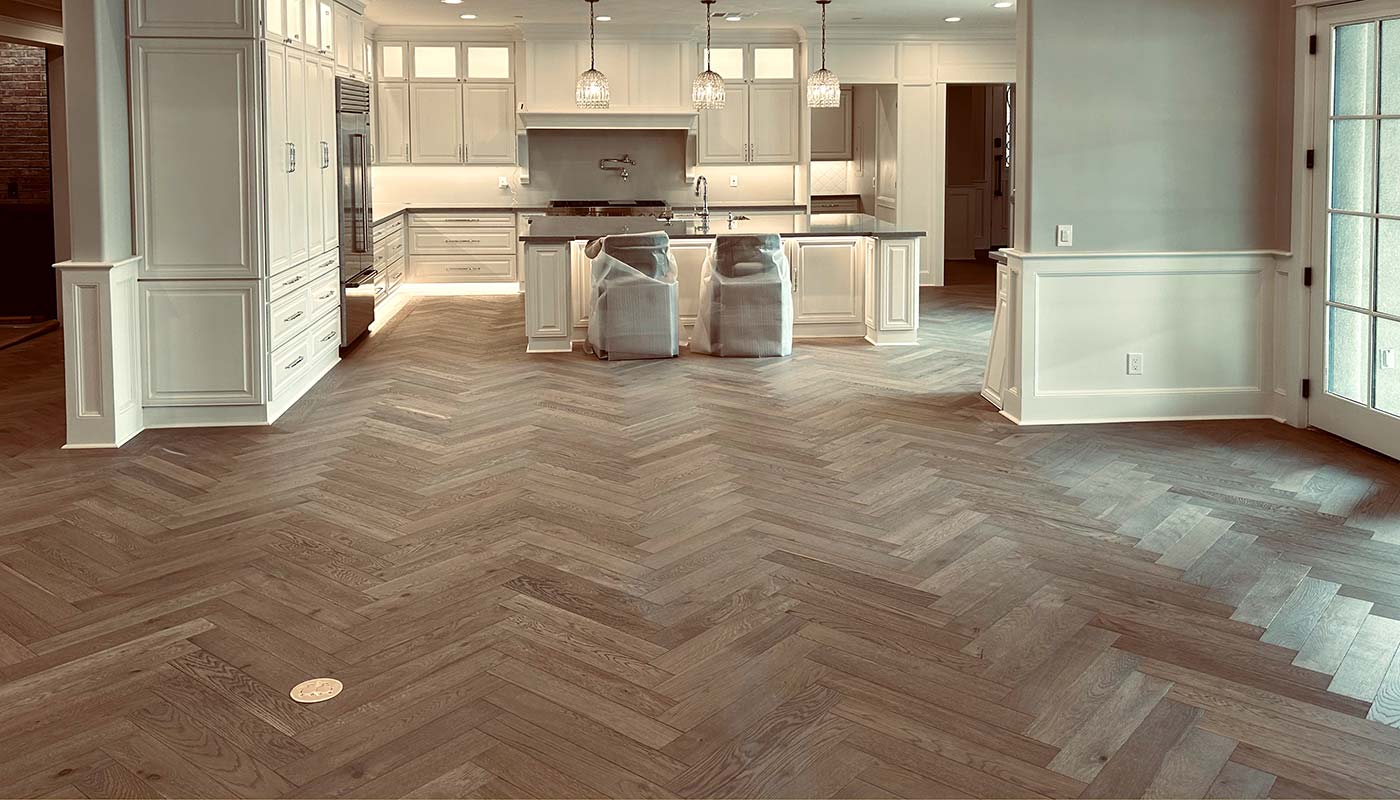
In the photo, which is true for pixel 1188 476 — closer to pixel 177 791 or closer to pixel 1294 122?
pixel 1294 122

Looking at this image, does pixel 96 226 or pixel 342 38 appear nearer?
pixel 96 226

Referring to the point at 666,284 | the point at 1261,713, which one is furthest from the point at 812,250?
the point at 1261,713

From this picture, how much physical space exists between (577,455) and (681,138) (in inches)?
275

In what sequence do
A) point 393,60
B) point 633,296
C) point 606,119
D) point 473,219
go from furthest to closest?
point 473,219 → point 393,60 → point 606,119 → point 633,296

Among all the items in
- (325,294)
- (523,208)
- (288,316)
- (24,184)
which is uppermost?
(24,184)

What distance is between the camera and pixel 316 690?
10.0 ft

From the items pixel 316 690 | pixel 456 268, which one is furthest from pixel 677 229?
pixel 316 690

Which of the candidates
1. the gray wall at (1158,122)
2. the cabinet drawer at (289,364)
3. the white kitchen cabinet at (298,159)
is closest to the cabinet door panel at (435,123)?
the white kitchen cabinet at (298,159)

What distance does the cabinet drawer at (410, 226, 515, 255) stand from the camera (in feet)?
38.5

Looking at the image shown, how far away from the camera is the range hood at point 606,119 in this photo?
37.2 ft

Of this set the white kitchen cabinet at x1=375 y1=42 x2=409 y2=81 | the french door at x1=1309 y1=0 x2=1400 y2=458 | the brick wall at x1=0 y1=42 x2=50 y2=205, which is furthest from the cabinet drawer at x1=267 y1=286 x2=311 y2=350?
the french door at x1=1309 y1=0 x2=1400 y2=458

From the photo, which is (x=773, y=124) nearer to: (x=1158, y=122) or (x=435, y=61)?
(x=435, y=61)

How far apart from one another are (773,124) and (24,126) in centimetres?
650

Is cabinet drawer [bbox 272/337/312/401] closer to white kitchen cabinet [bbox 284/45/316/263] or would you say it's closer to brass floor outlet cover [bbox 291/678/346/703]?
white kitchen cabinet [bbox 284/45/316/263]
